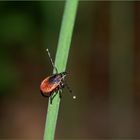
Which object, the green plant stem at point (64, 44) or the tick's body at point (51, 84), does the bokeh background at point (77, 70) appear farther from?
the green plant stem at point (64, 44)

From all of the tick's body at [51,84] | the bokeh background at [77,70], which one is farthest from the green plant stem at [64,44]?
the bokeh background at [77,70]

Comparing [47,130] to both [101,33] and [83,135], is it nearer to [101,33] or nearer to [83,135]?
[83,135]

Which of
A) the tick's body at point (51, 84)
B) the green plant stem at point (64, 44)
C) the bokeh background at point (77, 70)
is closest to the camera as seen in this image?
the green plant stem at point (64, 44)

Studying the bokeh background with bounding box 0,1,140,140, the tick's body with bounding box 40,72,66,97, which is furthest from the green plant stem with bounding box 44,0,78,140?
the bokeh background with bounding box 0,1,140,140

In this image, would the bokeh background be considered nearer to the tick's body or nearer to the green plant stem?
the tick's body

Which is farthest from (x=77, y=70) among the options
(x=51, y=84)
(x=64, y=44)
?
(x=64, y=44)

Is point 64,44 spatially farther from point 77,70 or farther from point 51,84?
point 77,70

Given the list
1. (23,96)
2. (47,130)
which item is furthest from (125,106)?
(47,130)

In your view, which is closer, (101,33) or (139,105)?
(139,105)

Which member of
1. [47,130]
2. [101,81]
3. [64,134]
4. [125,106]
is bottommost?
[47,130]
